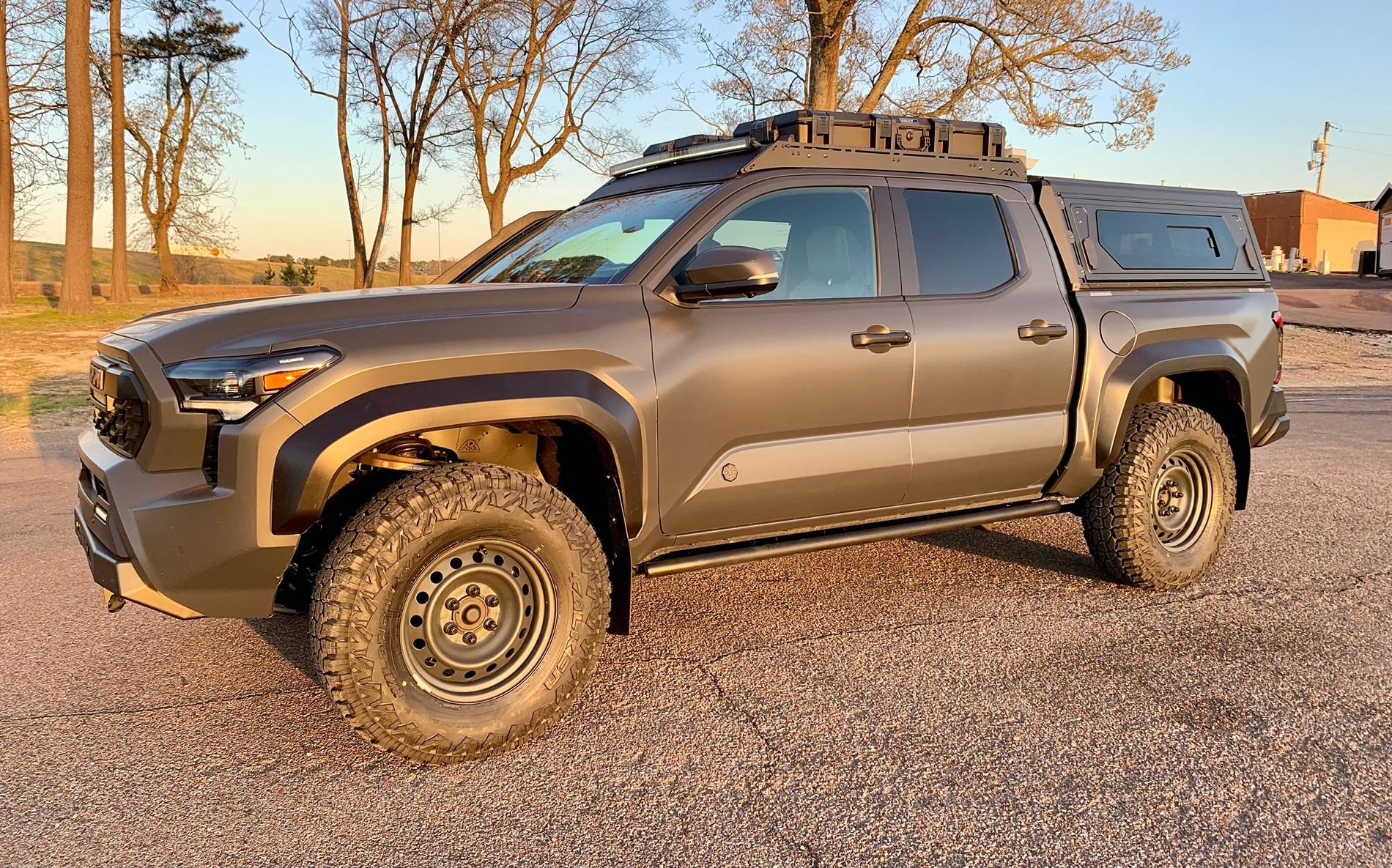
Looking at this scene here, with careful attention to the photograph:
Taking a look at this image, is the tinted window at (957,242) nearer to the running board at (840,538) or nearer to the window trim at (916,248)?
the window trim at (916,248)

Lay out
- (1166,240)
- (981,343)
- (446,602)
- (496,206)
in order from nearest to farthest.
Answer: (446,602) < (981,343) < (1166,240) < (496,206)

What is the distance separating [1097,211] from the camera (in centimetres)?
488

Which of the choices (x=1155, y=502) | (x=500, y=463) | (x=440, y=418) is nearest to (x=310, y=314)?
(x=440, y=418)

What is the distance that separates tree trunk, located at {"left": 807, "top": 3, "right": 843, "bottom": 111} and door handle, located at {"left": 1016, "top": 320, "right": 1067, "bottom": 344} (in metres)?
14.4

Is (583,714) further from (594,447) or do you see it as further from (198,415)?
(198,415)

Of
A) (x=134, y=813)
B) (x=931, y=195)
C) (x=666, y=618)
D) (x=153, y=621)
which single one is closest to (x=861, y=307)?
(x=931, y=195)

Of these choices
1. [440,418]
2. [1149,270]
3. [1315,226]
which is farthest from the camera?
[1315,226]

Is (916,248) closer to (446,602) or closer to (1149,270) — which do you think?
(1149,270)

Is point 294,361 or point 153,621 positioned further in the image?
point 153,621

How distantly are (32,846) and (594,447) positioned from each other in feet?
6.56

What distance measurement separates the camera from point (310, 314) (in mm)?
3117

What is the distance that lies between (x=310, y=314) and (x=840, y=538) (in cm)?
220

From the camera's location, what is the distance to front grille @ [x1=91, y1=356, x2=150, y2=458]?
3.05 meters

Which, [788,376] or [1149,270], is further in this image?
[1149,270]
